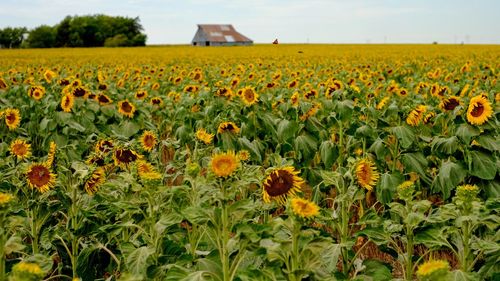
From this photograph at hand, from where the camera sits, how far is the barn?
6553 centimetres

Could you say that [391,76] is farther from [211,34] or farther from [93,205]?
[211,34]

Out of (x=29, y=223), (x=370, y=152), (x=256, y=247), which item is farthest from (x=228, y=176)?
(x=370, y=152)

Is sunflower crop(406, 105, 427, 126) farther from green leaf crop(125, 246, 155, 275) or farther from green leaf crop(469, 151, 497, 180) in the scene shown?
green leaf crop(125, 246, 155, 275)

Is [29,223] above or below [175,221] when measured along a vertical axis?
below

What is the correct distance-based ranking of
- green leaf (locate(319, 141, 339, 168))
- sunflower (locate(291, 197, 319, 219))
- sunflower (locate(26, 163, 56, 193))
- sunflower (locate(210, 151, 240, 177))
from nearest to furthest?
sunflower (locate(291, 197, 319, 219)) → sunflower (locate(210, 151, 240, 177)) → sunflower (locate(26, 163, 56, 193)) → green leaf (locate(319, 141, 339, 168))

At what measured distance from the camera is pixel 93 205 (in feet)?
9.74

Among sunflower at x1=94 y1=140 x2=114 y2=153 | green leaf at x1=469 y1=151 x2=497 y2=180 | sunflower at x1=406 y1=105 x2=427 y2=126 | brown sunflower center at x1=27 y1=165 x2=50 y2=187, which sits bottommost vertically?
green leaf at x1=469 y1=151 x2=497 y2=180

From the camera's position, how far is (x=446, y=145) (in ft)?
12.9

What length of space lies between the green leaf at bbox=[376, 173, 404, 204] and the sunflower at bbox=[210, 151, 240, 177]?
2033 millimetres

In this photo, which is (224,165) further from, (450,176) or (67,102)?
(67,102)

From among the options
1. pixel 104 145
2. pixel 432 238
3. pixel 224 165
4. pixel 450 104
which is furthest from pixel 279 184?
pixel 450 104

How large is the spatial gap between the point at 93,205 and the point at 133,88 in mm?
→ 7220

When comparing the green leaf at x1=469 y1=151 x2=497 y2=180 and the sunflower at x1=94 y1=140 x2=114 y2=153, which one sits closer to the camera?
the sunflower at x1=94 y1=140 x2=114 y2=153

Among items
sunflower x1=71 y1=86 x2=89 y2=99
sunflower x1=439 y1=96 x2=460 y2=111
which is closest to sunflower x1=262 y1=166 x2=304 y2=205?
sunflower x1=439 y1=96 x2=460 y2=111
